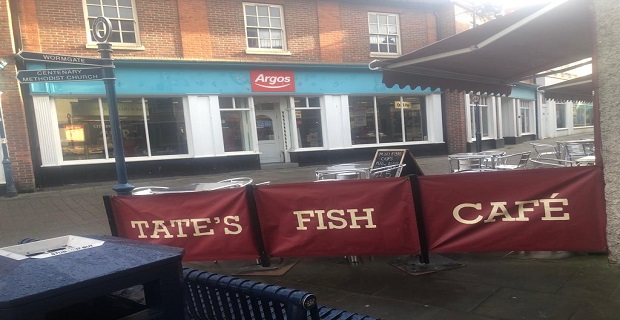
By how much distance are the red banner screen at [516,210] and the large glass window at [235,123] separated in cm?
1093

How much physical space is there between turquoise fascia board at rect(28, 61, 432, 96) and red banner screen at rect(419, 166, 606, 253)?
10.8m

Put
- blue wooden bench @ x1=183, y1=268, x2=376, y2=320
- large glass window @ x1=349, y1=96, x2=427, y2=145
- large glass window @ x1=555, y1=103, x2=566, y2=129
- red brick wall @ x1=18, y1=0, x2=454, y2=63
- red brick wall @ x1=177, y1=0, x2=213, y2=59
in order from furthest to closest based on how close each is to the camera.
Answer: large glass window @ x1=555, y1=103, x2=566, y2=129 → large glass window @ x1=349, y1=96, x2=427, y2=145 → red brick wall @ x1=177, y1=0, x2=213, y2=59 → red brick wall @ x1=18, y1=0, x2=454, y2=63 → blue wooden bench @ x1=183, y1=268, x2=376, y2=320

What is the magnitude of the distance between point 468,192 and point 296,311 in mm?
2817

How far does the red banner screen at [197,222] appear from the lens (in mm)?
4910

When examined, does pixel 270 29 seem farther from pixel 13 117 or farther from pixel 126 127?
pixel 13 117

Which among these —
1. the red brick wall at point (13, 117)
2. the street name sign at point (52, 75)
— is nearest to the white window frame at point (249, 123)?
the red brick wall at point (13, 117)

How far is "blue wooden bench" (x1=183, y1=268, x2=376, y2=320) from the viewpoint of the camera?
7.23 ft

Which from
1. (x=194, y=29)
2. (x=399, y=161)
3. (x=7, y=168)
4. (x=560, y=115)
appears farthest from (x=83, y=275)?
(x=560, y=115)

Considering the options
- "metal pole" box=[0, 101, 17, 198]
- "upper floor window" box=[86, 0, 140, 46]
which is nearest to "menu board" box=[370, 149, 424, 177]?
"upper floor window" box=[86, 0, 140, 46]

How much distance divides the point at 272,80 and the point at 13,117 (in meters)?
7.74

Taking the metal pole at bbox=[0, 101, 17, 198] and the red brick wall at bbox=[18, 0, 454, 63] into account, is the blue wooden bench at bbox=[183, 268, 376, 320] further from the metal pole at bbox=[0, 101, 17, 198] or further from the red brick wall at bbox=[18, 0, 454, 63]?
the red brick wall at bbox=[18, 0, 454, 63]

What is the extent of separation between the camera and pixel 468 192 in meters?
4.37

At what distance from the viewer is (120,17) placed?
13.0 meters

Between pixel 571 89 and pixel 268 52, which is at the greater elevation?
pixel 268 52
